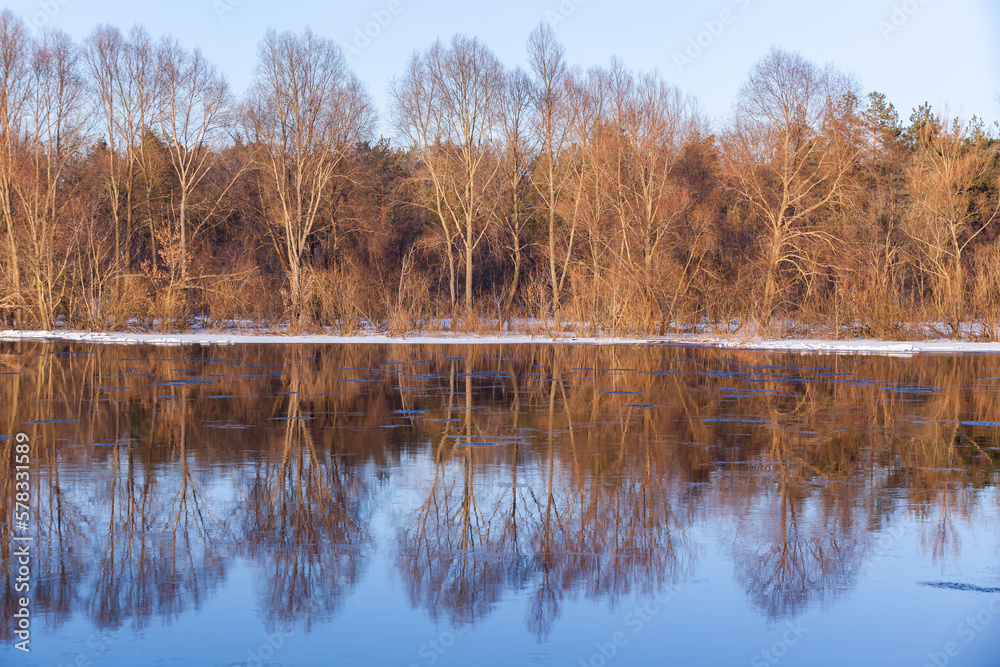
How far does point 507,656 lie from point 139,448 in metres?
7.82

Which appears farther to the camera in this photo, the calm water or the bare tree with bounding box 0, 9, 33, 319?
the bare tree with bounding box 0, 9, 33, 319

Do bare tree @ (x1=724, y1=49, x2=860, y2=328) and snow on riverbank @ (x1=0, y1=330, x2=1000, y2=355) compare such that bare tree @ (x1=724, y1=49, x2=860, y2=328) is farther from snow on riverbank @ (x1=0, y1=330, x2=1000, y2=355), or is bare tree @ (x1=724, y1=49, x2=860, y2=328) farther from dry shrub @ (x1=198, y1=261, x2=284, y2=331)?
dry shrub @ (x1=198, y1=261, x2=284, y2=331)

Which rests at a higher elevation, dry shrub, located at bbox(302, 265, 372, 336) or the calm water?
dry shrub, located at bbox(302, 265, 372, 336)

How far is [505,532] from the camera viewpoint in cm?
833

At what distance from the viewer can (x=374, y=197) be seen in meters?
56.9

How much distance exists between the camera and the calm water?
6.08 metres

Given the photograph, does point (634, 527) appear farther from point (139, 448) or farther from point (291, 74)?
point (291, 74)

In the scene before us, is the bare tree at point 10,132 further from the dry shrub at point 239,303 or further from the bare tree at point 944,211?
the bare tree at point 944,211

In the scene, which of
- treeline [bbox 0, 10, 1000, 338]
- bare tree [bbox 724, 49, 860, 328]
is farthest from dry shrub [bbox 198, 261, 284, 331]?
bare tree [bbox 724, 49, 860, 328]

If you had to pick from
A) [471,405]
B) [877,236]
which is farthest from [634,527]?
[877,236]

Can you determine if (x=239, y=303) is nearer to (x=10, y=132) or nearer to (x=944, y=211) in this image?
(x=10, y=132)

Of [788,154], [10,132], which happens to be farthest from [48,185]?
[788,154]

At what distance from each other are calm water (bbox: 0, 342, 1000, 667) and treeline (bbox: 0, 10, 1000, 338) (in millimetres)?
23658

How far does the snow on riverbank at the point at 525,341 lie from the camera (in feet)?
111
